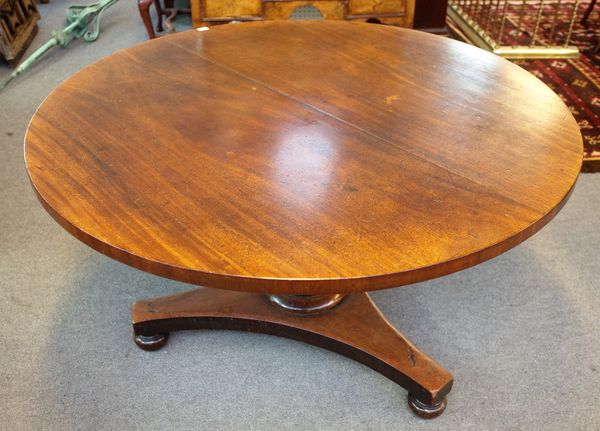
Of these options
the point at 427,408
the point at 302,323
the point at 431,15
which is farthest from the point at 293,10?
the point at 427,408

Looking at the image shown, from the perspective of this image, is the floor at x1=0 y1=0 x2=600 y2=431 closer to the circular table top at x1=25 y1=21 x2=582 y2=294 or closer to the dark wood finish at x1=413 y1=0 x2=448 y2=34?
the circular table top at x1=25 y1=21 x2=582 y2=294

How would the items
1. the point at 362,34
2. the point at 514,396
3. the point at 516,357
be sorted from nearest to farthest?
the point at 514,396 → the point at 516,357 → the point at 362,34

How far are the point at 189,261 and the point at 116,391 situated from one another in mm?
705

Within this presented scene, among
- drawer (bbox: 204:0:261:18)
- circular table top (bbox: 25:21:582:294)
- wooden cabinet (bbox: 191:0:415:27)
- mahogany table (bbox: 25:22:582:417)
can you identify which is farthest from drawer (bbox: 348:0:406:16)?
circular table top (bbox: 25:21:582:294)

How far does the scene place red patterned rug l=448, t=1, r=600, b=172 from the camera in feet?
8.61

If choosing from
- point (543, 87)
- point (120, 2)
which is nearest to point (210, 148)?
point (543, 87)

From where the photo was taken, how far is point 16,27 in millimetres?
3348

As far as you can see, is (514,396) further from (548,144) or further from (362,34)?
(362,34)

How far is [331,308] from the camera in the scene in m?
1.58

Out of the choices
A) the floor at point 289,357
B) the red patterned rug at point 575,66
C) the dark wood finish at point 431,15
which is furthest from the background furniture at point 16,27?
the red patterned rug at point 575,66

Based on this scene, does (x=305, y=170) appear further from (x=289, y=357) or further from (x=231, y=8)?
(x=231, y=8)

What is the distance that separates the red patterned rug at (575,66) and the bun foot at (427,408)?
1344 mm

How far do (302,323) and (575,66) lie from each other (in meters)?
2.45

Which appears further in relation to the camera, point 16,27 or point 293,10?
point 16,27
